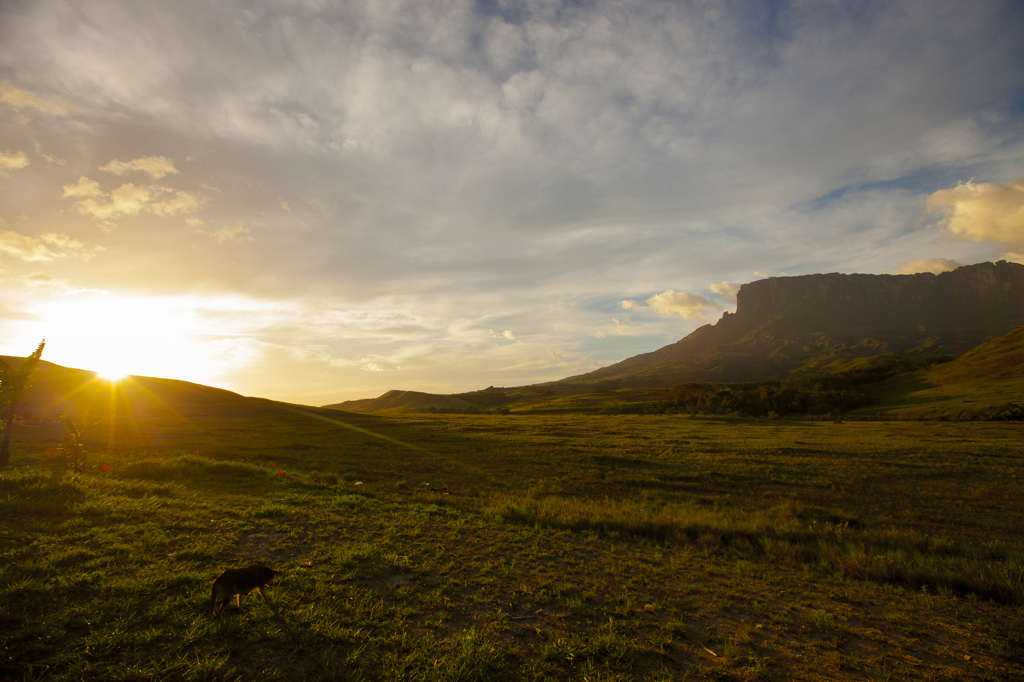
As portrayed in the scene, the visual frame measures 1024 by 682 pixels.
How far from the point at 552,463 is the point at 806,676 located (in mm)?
24814

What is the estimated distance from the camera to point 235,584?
23.6 feet

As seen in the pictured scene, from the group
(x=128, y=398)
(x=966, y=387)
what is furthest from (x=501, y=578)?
(x=966, y=387)

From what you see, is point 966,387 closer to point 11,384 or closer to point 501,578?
point 501,578

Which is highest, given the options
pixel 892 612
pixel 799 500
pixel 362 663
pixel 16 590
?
pixel 16 590

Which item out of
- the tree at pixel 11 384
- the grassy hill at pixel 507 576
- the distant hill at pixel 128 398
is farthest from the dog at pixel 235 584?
the distant hill at pixel 128 398

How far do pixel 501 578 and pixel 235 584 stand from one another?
5.66 metres

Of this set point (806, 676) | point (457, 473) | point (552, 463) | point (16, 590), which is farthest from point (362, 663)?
point (552, 463)

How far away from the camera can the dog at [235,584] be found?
7.05m

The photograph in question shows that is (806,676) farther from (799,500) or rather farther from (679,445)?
(679,445)

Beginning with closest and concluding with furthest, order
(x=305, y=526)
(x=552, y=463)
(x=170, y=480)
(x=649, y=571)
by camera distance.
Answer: (x=649, y=571)
(x=305, y=526)
(x=170, y=480)
(x=552, y=463)

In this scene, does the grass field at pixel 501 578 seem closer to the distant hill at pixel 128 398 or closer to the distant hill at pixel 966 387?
the distant hill at pixel 128 398

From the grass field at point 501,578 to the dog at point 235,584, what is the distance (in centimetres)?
30

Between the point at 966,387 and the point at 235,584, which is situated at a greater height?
the point at 235,584

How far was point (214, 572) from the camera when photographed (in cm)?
871
